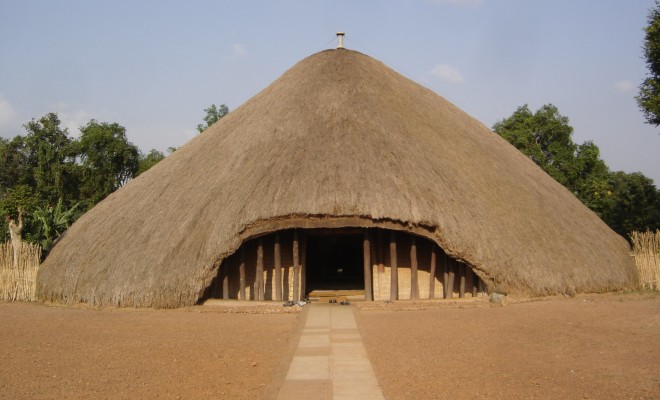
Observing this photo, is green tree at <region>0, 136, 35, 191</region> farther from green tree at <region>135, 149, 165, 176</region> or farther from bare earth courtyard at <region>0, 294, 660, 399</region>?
bare earth courtyard at <region>0, 294, 660, 399</region>

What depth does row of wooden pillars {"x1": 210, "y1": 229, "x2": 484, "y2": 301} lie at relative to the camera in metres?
13.2

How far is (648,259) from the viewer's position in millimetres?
15266

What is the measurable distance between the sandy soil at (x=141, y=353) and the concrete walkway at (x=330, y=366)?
0.34 m

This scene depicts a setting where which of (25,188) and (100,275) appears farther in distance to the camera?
(25,188)

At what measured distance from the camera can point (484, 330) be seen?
31.5 ft

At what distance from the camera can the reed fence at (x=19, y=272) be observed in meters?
14.6

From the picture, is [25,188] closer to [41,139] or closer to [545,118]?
[41,139]

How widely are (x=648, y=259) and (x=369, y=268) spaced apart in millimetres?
8209

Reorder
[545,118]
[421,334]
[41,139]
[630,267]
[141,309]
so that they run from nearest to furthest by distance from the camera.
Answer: [421,334] → [141,309] → [630,267] → [41,139] → [545,118]

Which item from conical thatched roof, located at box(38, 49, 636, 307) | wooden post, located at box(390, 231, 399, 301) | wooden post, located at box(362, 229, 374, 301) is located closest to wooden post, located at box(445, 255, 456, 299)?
conical thatched roof, located at box(38, 49, 636, 307)

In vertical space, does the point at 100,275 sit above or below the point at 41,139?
below

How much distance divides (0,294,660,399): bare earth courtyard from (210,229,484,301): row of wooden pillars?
36.2 inches

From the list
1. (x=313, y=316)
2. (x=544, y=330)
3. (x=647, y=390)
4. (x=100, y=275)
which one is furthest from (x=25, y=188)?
(x=647, y=390)

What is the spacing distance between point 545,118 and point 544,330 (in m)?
31.4
